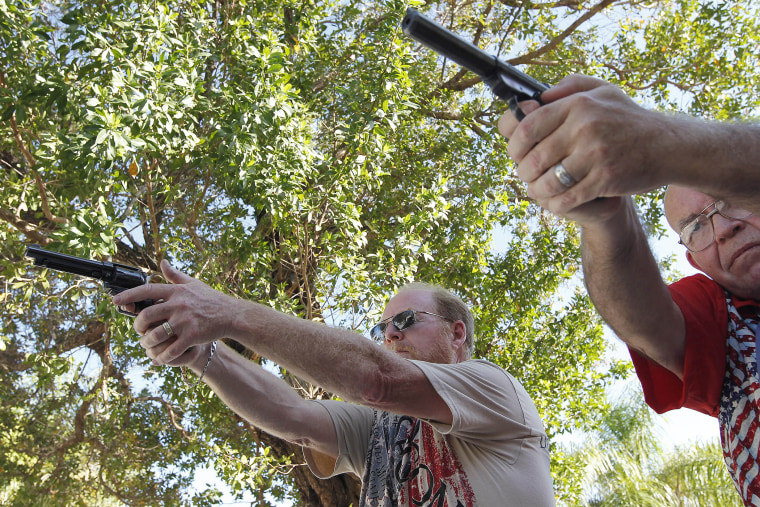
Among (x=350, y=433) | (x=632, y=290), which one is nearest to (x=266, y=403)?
(x=350, y=433)

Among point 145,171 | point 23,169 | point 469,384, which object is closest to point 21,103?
point 145,171

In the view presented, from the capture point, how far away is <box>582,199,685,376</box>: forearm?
5.20ft

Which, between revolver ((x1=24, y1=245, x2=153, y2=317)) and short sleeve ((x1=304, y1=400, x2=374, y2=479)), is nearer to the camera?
revolver ((x1=24, y1=245, x2=153, y2=317))

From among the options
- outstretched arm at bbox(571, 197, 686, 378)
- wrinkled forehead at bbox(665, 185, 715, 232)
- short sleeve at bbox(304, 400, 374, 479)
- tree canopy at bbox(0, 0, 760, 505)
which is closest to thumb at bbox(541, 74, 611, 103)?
outstretched arm at bbox(571, 197, 686, 378)

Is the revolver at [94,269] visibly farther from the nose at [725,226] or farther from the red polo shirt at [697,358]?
the nose at [725,226]

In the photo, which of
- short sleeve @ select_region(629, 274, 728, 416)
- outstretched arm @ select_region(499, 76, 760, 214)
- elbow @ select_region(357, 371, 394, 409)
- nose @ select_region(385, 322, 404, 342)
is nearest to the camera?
outstretched arm @ select_region(499, 76, 760, 214)

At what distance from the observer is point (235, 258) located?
228 inches

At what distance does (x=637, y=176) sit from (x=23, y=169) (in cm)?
735

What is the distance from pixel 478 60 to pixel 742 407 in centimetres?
113

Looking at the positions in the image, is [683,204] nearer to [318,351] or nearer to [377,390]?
[377,390]

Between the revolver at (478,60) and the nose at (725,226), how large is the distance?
2.71ft

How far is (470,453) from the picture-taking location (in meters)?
2.21

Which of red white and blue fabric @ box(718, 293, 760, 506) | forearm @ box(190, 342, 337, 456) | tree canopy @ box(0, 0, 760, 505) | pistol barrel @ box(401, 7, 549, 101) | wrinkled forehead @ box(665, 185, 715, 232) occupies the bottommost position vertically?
red white and blue fabric @ box(718, 293, 760, 506)

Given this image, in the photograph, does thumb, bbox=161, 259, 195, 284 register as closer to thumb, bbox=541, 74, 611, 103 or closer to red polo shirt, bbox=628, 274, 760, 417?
thumb, bbox=541, 74, 611, 103
